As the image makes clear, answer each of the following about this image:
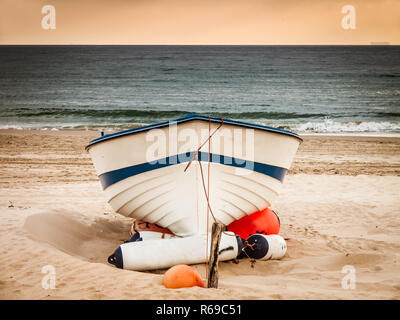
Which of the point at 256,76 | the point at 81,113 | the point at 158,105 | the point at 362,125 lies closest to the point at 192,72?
the point at 256,76

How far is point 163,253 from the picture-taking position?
4.96 m

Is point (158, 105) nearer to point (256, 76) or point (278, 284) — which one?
point (256, 76)

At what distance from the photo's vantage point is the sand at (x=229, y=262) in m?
4.04

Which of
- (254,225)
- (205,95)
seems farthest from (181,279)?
(205,95)

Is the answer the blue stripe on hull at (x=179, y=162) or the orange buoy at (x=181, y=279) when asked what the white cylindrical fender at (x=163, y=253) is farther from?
the blue stripe on hull at (x=179, y=162)

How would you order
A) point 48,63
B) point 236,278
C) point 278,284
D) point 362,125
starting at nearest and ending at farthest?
point 278,284 < point 236,278 < point 362,125 < point 48,63

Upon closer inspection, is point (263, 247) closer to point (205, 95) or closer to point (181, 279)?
point (181, 279)

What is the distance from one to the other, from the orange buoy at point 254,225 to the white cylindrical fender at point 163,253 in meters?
0.66

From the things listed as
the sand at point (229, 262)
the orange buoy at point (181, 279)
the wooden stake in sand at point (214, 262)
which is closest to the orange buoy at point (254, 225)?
the sand at point (229, 262)

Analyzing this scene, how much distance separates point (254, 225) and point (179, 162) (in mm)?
1540

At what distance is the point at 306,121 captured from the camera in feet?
76.3

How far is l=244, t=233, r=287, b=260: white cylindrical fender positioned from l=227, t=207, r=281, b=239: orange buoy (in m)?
0.30

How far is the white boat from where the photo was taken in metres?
5.04

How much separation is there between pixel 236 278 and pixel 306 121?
1953 cm
